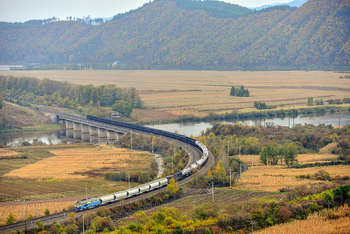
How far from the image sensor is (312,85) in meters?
97.9

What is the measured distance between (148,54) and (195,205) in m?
126

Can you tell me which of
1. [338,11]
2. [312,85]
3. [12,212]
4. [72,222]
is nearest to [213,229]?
[72,222]

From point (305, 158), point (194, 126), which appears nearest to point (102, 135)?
point (194, 126)

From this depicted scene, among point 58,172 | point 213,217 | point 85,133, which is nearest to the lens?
point 213,217

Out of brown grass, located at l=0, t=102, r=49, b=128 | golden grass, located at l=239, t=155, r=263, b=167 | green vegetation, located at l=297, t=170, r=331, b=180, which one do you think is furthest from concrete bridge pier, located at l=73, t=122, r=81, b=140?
green vegetation, located at l=297, t=170, r=331, b=180

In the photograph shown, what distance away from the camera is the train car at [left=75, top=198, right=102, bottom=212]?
29598 mm

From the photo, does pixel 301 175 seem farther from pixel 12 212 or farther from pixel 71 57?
pixel 71 57

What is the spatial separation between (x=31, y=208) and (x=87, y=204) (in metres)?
3.78

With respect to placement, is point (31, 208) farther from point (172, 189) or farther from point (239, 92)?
point (239, 92)

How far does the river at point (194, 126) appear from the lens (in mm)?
60719

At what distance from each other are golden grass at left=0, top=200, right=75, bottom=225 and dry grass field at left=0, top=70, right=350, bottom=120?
144 ft

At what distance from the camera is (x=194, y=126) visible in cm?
6869

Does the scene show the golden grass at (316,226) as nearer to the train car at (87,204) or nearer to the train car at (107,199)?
the train car at (107,199)

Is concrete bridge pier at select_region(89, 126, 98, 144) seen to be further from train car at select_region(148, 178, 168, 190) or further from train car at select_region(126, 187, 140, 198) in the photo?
train car at select_region(126, 187, 140, 198)
